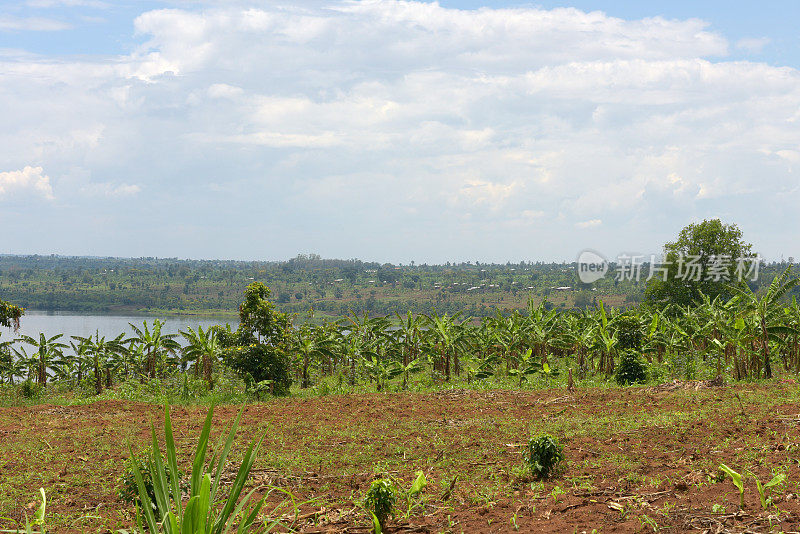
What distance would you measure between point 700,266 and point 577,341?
60.9 feet

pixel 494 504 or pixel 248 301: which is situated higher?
pixel 248 301

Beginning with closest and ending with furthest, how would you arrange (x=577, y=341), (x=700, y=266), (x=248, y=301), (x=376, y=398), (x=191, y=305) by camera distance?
(x=376, y=398) → (x=248, y=301) → (x=577, y=341) → (x=700, y=266) → (x=191, y=305)

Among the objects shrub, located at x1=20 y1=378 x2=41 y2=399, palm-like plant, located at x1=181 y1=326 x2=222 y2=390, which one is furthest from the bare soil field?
palm-like plant, located at x1=181 y1=326 x2=222 y2=390

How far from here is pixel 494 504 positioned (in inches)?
241

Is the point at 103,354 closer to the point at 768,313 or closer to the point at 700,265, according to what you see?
the point at 768,313

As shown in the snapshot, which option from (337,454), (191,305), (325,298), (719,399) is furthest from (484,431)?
(325,298)

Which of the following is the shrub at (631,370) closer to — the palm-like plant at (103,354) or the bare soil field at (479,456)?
the bare soil field at (479,456)

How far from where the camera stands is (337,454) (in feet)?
29.8

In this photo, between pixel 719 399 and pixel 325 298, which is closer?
pixel 719 399

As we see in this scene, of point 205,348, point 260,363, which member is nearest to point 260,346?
point 260,363

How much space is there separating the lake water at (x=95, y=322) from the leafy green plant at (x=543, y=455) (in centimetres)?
7155

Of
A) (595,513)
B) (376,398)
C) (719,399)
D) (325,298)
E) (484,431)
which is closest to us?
(595,513)

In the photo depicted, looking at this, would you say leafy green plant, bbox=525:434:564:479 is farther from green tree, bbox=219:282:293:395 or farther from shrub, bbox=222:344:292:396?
shrub, bbox=222:344:292:396

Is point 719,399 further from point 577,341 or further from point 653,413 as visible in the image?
point 577,341
